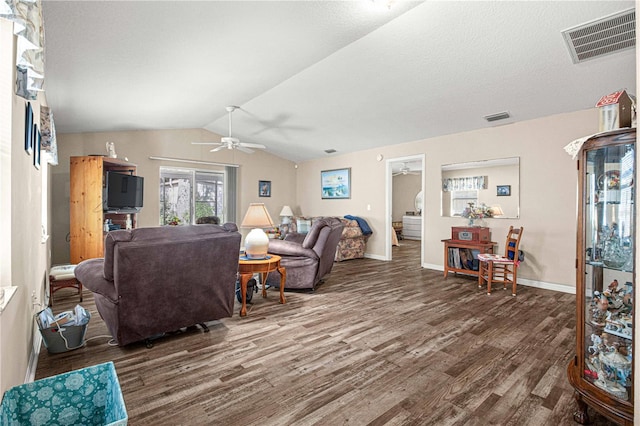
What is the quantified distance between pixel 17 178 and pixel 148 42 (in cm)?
166

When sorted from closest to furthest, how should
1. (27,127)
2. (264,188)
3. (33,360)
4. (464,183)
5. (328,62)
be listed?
(27,127) < (33,360) < (328,62) < (464,183) < (264,188)

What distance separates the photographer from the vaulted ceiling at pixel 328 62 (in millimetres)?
2502

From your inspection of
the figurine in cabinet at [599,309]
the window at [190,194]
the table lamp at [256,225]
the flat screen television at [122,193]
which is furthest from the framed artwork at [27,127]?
the window at [190,194]

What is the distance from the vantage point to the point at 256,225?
11.5ft

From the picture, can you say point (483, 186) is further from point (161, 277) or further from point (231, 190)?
point (231, 190)

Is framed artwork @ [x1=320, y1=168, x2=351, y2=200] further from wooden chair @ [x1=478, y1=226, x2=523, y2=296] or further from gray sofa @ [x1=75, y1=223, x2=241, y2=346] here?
gray sofa @ [x1=75, y1=223, x2=241, y2=346]

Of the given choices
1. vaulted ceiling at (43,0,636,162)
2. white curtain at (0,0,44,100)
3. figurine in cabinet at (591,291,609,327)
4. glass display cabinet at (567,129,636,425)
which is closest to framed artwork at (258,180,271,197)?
vaulted ceiling at (43,0,636,162)

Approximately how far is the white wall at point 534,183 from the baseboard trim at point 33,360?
548 centimetres

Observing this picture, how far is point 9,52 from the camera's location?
1391 millimetres

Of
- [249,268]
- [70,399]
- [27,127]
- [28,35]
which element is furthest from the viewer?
[249,268]

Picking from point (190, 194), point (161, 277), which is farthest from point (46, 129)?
point (190, 194)

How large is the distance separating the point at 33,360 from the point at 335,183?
635cm

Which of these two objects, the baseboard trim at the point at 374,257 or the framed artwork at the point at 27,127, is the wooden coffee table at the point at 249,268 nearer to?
the framed artwork at the point at 27,127

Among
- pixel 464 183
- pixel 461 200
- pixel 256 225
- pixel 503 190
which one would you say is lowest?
pixel 256 225
